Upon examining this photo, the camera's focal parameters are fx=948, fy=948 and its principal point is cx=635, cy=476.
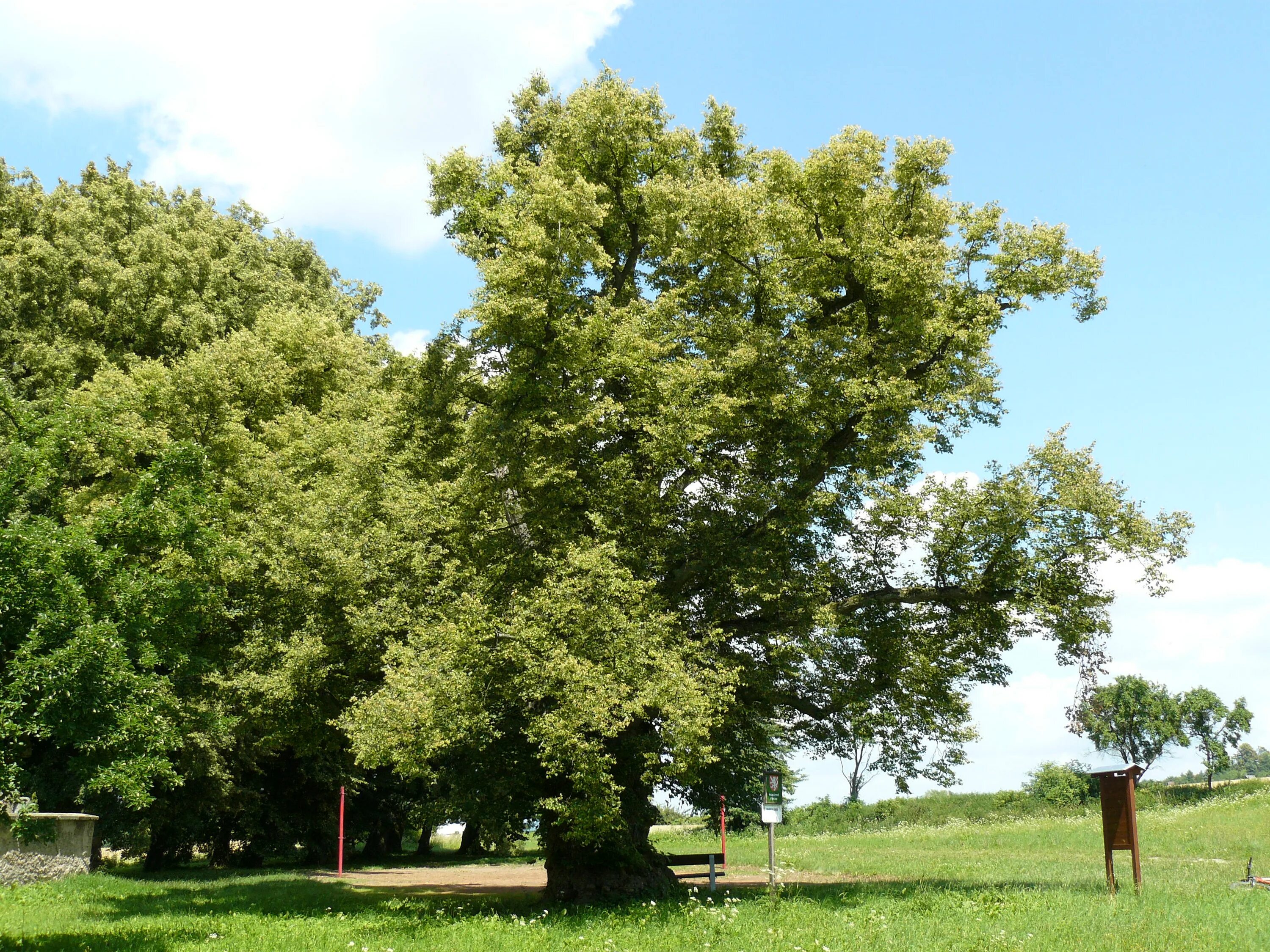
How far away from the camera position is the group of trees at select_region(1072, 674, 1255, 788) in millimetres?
82750

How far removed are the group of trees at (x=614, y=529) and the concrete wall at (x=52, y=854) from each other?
50.5 inches

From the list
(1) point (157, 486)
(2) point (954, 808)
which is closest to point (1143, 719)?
(2) point (954, 808)

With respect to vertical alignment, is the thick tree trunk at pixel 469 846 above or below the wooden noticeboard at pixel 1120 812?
below

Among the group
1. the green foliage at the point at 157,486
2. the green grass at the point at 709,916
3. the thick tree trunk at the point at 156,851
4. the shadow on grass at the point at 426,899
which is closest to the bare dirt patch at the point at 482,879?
the shadow on grass at the point at 426,899

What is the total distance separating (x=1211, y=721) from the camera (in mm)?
84188

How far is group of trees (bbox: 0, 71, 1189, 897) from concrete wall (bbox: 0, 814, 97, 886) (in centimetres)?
128

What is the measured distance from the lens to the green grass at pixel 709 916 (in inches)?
454

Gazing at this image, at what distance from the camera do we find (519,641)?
15703 millimetres

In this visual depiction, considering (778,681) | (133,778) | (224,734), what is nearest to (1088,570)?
(778,681)

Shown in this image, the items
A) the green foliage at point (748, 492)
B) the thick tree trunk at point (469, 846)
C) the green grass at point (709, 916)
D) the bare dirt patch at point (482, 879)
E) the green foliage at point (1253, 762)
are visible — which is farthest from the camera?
the green foliage at point (1253, 762)

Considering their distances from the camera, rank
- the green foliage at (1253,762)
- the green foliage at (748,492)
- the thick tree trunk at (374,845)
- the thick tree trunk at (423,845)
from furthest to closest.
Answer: the green foliage at (1253,762)
the thick tree trunk at (423,845)
the thick tree trunk at (374,845)
the green foliage at (748,492)

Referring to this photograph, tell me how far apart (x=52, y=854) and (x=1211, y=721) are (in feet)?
298

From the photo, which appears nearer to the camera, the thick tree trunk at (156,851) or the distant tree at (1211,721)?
the thick tree trunk at (156,851)

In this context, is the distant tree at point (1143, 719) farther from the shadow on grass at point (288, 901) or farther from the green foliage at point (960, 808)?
the shadow on grass at point (288, 901)
